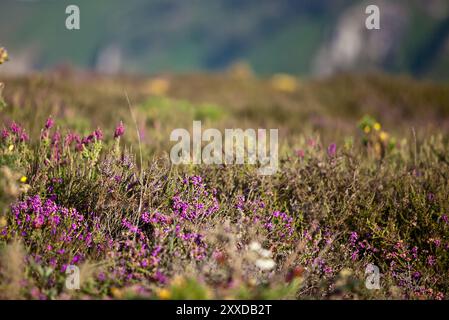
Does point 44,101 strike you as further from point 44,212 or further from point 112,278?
point 112,278

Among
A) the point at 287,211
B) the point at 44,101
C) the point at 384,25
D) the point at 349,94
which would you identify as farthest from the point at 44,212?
the point at 384,25

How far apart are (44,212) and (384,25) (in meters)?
221

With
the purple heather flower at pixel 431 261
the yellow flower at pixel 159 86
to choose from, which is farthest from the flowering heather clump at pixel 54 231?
the yellow flower at pixel 159 86

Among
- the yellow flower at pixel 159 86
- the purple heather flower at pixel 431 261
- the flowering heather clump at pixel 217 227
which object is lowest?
the purple heather flower at pixel 431 261

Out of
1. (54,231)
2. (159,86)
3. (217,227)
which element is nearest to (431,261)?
(217,227)

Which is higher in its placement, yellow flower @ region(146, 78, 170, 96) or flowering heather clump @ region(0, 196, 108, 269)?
yellow flower @ region(146, 78, 170, 96)

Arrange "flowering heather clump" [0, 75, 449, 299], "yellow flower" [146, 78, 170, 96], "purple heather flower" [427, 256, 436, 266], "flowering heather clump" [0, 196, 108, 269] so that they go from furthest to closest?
"yellow flower" [146, 78, 170, 96] < "purple heather flower" [427, 256, 436, 266] < "flowering heather clump" [0, 196, 108, 269] < "flowering heather clump" [0, 75, 449, 299]

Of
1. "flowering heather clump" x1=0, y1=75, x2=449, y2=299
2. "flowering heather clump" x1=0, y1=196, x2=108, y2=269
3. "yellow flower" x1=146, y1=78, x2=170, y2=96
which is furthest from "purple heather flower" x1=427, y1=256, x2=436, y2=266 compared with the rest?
"yellow flower" x1=146, y1=78, x2=170, y2=96

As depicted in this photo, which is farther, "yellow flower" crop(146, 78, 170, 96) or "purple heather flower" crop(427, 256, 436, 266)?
"yellow flower" crop(146, 78, 170, 96)

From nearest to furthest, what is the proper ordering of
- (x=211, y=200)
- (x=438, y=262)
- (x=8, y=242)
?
(x=8, y=242) → (x=438, y=262) → (x=211, y=200)

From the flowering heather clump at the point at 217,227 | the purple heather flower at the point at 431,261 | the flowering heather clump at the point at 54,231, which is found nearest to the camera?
the flowering heather clump at the point at 217,227

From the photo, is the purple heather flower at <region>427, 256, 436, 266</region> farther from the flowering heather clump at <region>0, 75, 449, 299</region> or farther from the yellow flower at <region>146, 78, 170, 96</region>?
the yellow flower at <region>146, 78, 170, 96</region>

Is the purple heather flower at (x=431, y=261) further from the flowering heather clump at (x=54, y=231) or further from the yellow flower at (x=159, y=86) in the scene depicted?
the yellow flower at (x=159, y=86)
